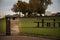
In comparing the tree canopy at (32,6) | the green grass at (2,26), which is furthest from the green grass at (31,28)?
the green grass at (2,26)

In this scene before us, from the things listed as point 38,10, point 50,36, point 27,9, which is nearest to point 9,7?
point 27,9

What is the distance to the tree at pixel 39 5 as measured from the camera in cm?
261

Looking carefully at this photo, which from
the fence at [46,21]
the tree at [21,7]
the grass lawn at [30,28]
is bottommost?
the grass lawn at [30,28]

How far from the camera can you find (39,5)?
2.63 metres

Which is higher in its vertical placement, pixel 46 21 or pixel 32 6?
pixel 32 6

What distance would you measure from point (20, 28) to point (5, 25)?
30 cm

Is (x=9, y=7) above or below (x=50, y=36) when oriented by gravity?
above

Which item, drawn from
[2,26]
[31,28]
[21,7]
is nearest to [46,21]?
[31,28]

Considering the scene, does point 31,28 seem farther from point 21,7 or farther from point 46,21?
point 21,7

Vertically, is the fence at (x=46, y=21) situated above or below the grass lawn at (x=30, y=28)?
above

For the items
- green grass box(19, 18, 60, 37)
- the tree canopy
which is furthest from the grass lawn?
the tree canopy

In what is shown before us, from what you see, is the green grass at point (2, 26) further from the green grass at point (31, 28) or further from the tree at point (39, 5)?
the tree at point (39, 5)

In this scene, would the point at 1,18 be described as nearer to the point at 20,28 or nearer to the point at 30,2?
the point at 20,28

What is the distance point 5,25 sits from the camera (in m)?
2.69
